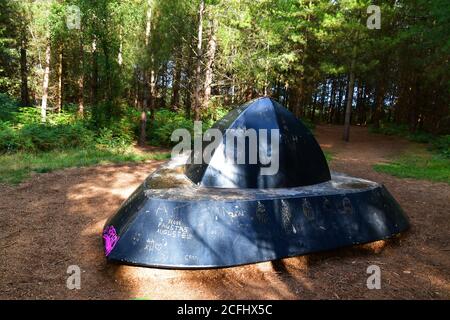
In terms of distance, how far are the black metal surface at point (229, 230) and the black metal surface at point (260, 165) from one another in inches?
25.9

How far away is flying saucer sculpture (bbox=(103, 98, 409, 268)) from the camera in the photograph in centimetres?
464

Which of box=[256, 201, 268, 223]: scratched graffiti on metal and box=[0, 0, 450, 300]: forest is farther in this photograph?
box=[256, 201, 268, 223]: scratched graffiti on metal

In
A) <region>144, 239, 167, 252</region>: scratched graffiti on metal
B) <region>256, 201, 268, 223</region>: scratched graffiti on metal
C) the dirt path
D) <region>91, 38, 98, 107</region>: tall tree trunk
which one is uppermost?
<region>91, 38, 98, 107</region>: tall tree trunk

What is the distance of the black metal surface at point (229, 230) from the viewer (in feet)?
15.0

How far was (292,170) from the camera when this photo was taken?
596 cm

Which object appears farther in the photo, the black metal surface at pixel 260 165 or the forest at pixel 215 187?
the black metal surface at pixel 260 165

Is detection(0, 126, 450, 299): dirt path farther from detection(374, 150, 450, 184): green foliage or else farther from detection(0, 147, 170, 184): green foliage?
detection(374, 150, 450, 184): green foliage

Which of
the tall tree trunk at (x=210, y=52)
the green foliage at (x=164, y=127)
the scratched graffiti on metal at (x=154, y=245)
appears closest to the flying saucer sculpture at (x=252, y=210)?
the scratched graffiti on metal at (x=154, y=245)

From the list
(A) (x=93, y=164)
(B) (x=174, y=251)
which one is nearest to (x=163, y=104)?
(A) (x=93, y=164)

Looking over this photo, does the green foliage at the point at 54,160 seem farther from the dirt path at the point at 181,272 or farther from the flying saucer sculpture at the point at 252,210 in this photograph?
the flying saucer sculpture at the point at 252,210

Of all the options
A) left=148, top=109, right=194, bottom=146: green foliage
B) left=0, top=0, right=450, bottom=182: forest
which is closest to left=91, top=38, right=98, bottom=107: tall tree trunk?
left=0, top=0, right=450, bottom=182: forest

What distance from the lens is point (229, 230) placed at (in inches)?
187

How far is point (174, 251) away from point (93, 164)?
832 centimetres

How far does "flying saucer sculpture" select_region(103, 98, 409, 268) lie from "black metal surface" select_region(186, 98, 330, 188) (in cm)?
2
